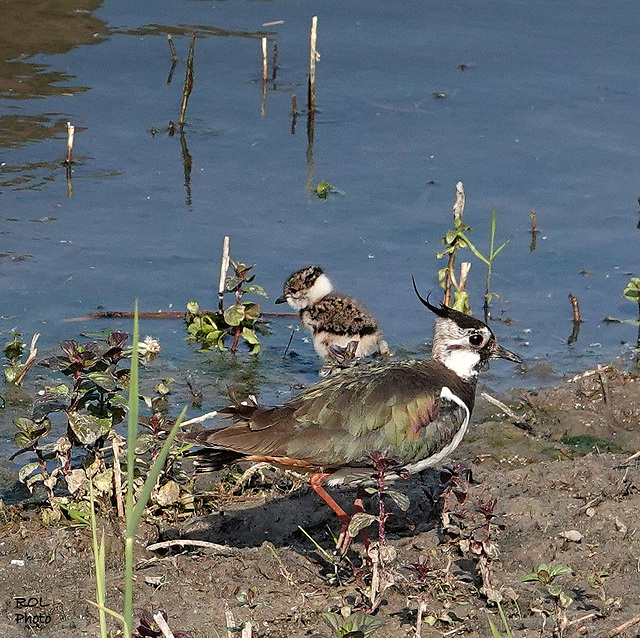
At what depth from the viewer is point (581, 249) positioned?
871 cm

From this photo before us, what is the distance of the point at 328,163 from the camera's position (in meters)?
9.84

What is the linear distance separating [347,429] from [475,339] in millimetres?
1030

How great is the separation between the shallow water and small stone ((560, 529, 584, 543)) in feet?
7.54

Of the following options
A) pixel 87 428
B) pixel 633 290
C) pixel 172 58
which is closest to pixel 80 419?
pixel 87 428

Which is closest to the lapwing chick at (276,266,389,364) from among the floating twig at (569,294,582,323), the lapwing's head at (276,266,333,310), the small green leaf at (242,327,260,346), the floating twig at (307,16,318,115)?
the lapwing's head at (276,266,333,310)

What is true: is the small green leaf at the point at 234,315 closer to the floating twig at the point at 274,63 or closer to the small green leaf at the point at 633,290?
the small green leaf at the point at 633,290

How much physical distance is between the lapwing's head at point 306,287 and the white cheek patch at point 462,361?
1.98m

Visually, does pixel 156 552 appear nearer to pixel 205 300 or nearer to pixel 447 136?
pixel 205 300

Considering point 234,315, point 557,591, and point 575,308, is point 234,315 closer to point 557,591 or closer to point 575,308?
point 575,308

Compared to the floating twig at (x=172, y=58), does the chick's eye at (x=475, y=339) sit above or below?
below

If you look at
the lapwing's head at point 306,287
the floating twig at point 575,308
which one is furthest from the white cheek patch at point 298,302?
the floating twig at point 575,308

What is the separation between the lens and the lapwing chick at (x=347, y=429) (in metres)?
5.08

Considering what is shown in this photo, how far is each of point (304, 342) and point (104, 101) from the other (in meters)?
3.64

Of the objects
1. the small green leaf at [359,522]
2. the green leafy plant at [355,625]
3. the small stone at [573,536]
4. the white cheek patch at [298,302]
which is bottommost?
the white cheek patch at [298,302]
